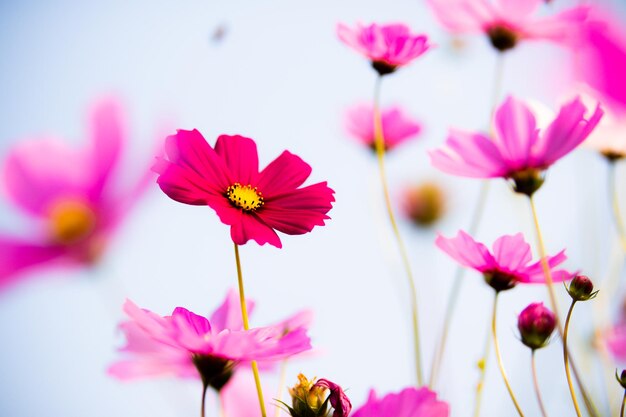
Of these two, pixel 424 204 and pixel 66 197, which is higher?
pixel 424 204

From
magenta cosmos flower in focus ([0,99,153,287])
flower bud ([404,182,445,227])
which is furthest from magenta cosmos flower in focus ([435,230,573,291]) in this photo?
flower bud ([404,182,445,227])

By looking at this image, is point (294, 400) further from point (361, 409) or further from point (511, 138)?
point (511, 138)

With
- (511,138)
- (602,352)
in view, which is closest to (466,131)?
(511,138)

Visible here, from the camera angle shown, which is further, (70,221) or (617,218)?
(617,218)

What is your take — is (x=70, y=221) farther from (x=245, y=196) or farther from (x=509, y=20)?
(x=509, y=20)

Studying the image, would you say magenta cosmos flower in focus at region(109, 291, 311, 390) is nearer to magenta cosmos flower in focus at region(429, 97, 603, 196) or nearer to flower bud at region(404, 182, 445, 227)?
magenta cosmos flower in focus at region(429, 97, 603, 196)

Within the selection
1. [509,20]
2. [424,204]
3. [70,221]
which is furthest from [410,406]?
[424,204]
